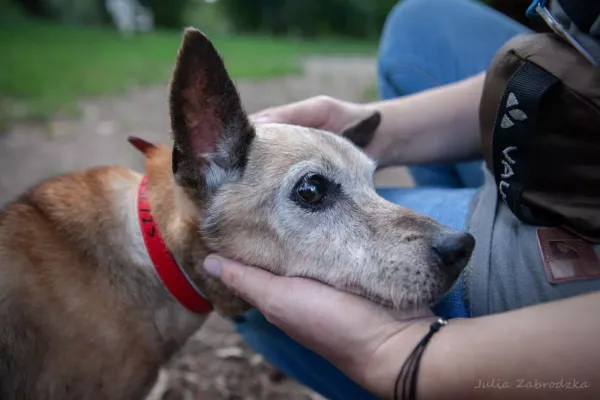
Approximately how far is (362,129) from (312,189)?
0.58 meters

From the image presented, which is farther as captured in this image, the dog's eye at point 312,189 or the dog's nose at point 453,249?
the dog's eye at point 312,189

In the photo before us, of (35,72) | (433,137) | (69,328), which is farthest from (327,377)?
(35,72)

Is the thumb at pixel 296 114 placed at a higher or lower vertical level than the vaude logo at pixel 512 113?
lower

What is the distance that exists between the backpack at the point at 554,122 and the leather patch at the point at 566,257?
3 centimetres

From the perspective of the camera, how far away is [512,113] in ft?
5.38

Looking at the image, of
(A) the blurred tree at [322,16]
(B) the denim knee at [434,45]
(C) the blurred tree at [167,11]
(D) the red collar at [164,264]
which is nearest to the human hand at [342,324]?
(D) the red collar at [164,264]

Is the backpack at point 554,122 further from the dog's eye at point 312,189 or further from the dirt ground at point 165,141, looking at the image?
the dirt ground at point 165,141

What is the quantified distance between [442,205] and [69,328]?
1482 millimetres

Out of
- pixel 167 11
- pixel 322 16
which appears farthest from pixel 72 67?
pixel 322 16

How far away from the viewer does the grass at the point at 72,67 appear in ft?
22.1

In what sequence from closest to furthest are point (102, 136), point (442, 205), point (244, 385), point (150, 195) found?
point (150, 195)
point (442, 205)
point (244, 385)
point (102, 136)

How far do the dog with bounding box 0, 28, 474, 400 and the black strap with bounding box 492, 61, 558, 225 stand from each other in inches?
10.5

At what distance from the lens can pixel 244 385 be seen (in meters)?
2.81

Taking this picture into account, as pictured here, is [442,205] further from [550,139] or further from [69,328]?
[69,328]
